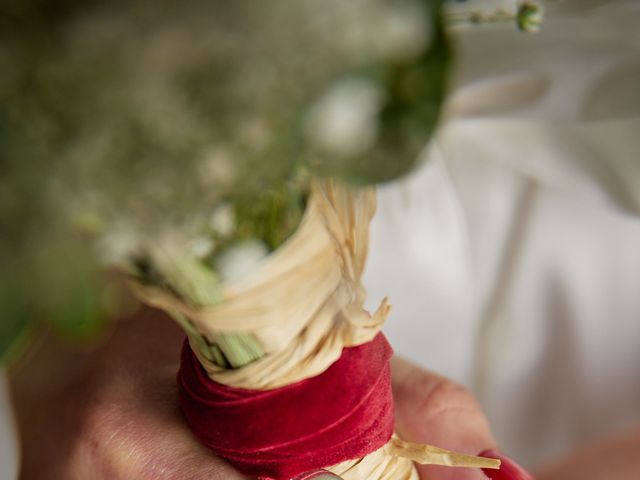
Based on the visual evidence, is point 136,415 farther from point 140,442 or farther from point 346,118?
point 346,118

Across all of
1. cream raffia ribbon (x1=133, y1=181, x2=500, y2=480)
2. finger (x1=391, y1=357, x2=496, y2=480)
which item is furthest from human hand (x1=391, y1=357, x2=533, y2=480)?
cream raffia ribbon (x1=133, y1=181, x2=500, y2=480)

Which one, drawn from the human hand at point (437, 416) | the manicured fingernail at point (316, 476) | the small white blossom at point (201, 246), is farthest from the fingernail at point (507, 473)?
the small white blossom at point (201, 246)

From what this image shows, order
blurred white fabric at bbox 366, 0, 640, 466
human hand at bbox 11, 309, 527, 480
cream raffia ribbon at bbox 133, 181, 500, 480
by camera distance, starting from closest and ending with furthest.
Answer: cream raffia ribbon at bbox 133, 181, 500, 480 → human hand at bbox 11, 309, 527, 480 → blurred white fabric at bbox 366, 0, 640, 466

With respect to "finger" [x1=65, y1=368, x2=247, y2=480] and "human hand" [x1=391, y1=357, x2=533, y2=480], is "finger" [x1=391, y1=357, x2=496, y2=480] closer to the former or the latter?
"human hand" [x1=391, y1=357, x2=533, y2=480]

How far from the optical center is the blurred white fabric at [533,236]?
0.61 metres

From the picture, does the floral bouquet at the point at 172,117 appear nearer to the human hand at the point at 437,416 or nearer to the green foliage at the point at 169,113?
the green foliage at the point at 169,113

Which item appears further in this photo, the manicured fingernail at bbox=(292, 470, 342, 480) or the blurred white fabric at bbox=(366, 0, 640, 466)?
the blurred white fabric at bbox=(366, 0, 640, 466)

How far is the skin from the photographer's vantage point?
0.35 m

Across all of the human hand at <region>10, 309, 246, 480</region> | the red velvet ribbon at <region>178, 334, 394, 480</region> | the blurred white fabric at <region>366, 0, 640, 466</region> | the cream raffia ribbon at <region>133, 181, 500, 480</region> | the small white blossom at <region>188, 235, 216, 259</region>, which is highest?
the small white blossom at <region>188, 235, 216, 259</region>

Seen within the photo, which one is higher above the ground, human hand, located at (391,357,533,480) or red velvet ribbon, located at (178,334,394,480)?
red velvet ribbon, located at (178,334,394,480)

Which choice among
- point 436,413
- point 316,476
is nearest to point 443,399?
point 436,413

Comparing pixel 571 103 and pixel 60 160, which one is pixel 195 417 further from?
pixel 571 103

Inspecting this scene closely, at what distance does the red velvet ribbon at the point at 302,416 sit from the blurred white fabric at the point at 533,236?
0.27 m

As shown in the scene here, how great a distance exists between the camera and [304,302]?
27 centimetres
